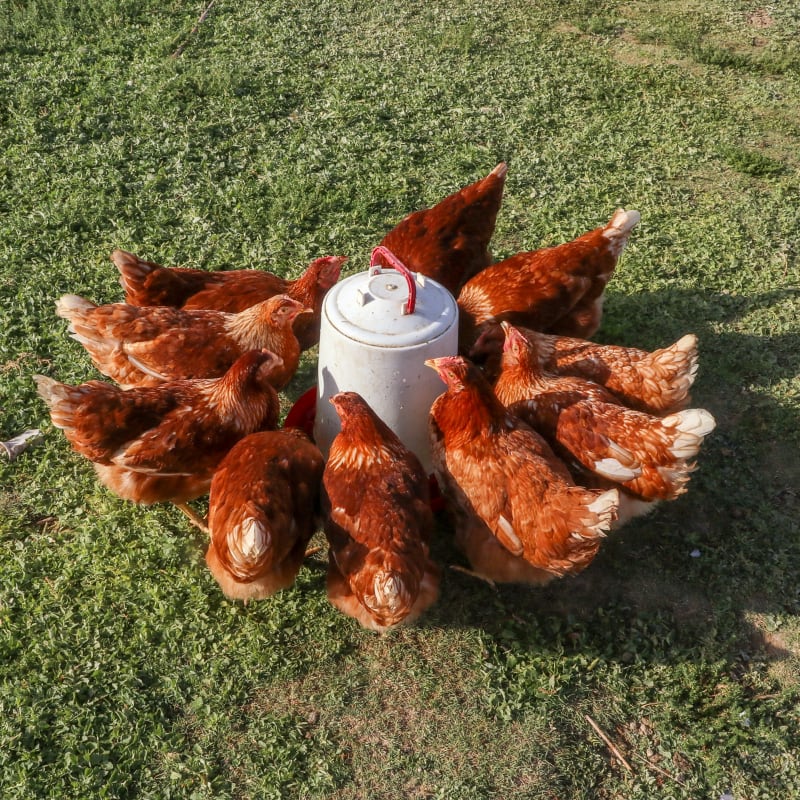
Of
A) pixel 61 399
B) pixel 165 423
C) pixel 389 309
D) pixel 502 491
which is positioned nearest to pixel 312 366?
pixel 389 309

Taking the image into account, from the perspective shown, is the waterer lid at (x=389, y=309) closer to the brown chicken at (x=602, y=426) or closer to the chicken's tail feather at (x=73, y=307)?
the brown chicken at (x=602, y=426)

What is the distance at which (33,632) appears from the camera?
3.80m

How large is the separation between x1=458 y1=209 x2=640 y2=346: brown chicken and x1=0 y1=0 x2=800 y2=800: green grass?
0.63 metres

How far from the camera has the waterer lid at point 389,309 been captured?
3.97 m

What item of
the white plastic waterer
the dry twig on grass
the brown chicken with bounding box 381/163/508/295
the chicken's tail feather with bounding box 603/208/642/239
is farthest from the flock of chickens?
the dry twig on grass

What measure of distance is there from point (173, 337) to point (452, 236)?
1.97 metres

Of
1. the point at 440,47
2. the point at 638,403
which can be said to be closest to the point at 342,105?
the point at 440,47

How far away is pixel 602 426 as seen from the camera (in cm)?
401

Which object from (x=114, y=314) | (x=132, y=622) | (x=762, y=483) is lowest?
(x=762, y=483)

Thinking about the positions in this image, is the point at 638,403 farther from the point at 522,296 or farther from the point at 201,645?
the point at 201,645

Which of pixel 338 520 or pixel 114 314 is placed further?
pixel 114 314

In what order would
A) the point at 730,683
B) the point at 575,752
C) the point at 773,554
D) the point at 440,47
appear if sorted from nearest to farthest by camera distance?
the point at 575,752
the point at 730,683
the point at 773,554
the point at 440,47

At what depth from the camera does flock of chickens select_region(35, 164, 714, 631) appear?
359 cm

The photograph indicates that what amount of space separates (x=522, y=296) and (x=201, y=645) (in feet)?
8.94
